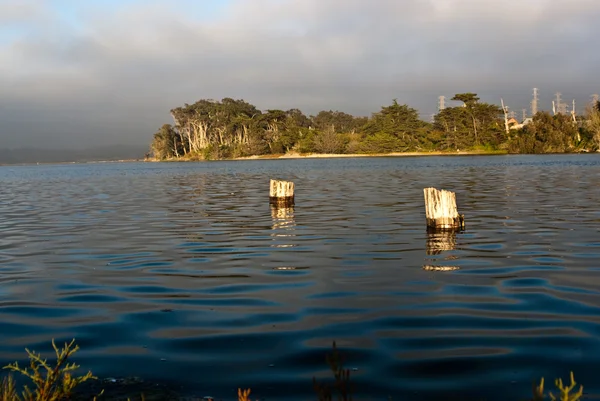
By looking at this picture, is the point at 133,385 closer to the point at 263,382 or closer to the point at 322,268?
the point at 263,382

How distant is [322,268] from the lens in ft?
34.1

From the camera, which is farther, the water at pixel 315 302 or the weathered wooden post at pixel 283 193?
the weathered wooden post at pixel 283 193

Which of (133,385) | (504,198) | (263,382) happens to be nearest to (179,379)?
(133,385)

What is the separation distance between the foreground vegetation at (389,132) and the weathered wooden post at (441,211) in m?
93.2

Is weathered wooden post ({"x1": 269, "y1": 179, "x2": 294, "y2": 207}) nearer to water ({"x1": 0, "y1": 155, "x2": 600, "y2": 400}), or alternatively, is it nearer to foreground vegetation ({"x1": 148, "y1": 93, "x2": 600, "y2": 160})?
water ({"x1": 0, "y1": 155, "x2": 600, "y2": 400})

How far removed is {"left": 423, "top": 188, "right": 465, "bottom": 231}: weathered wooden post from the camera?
14469mm

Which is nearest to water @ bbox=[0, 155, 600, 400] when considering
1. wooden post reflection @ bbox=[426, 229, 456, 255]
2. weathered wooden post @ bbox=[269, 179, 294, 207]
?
wooden post reflection @ bbox=[426, 229, 456, 255]

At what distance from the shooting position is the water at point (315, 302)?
550 centimetres

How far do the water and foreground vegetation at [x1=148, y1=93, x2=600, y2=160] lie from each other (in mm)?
95711

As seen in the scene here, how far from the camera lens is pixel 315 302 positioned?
8047mm

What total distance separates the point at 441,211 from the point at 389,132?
387ft

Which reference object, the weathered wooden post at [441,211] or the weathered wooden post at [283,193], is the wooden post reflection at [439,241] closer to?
the weathered wooden post at [441,211]

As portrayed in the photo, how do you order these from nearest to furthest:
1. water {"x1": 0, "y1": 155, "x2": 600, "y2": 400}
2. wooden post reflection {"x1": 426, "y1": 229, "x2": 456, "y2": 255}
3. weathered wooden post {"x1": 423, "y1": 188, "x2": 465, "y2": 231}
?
1. water {"x1": 0, "y1": 155, "x2": 600, "y2": 400}
2. wooden post reflection {"x1": 426, "y1": 229, "x2": 456, "y2": 255}
3. weathered wooden post {"x1": 423, "y1": 188, "x2": 465, "y2": 231}

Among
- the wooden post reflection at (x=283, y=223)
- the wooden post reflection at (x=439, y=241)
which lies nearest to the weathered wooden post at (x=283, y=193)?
the wooden post reflection at (x=283, y=223)
